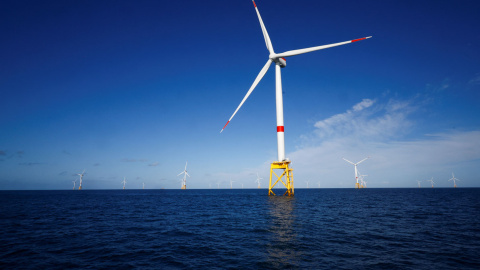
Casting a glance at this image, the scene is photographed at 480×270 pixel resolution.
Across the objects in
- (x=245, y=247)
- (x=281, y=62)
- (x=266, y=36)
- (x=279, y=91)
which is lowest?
(x=245, y=247)

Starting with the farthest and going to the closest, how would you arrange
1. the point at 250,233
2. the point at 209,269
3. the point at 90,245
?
1. the point at 250,233
2. the point at 90,245
3. the point at 209,269

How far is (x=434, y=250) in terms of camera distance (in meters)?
15.0

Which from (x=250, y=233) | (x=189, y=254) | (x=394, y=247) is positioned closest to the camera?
(x=189, y=254)

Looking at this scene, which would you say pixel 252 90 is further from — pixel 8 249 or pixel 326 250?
pixel 8 249

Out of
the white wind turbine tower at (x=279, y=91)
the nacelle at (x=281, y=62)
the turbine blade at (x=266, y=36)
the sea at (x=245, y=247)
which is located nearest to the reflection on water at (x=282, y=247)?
the sea at (x=245, y=247)

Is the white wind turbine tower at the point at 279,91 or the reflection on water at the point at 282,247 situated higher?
the white wind turbine tower at the point at 279,91

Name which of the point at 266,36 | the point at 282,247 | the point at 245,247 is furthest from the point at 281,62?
the point at 245,247

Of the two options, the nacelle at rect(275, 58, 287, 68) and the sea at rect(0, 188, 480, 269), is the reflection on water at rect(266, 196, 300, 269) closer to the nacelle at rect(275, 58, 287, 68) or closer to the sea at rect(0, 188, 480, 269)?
the sea at rect(0, 188, 480, 269)

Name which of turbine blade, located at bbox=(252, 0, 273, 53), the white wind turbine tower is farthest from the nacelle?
turbine blade, located at bbox=(252, 0, 273, 53)

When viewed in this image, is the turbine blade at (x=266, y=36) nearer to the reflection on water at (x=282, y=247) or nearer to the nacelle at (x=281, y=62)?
the nacelle at (x=281, y=62)

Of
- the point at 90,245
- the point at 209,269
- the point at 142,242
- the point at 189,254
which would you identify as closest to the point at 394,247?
the point at 209,269

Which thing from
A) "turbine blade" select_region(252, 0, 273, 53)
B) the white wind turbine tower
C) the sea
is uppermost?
"turbine blade" select_region(252, 0, 273, 53)

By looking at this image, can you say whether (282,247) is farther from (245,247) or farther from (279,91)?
(279,91)

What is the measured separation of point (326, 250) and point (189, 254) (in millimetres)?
9194
